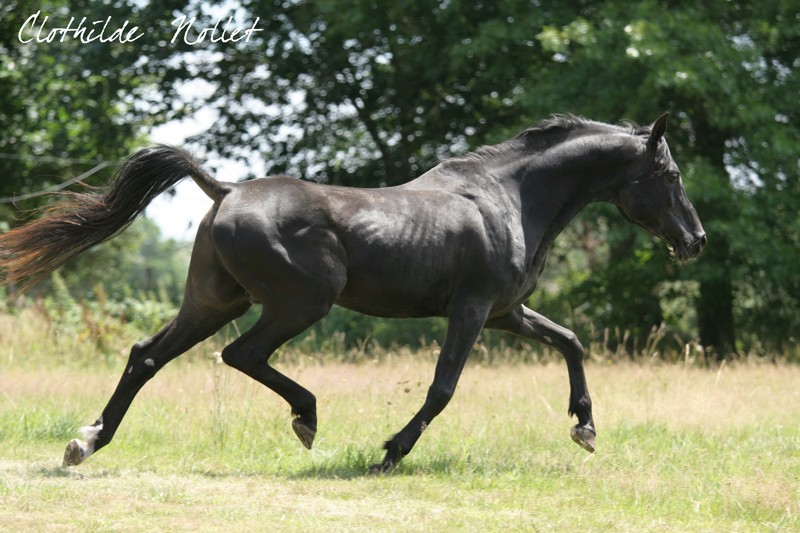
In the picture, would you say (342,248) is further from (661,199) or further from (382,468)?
(661,199)

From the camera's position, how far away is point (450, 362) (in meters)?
6.50

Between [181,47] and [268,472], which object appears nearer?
[268,472]

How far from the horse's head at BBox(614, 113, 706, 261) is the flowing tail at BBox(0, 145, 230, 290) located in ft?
→ 9.34

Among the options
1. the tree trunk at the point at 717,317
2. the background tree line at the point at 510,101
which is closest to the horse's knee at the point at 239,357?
the background tree line at the point at 510,101

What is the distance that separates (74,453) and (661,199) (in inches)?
167

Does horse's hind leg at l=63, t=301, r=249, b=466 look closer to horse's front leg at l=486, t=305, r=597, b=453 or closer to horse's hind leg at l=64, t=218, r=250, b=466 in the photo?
horse's hind leg at l=64, t=218, r=250, b=466

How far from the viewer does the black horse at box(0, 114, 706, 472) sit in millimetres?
6191

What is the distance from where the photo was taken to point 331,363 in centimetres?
1118

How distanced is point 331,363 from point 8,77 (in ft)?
45.7

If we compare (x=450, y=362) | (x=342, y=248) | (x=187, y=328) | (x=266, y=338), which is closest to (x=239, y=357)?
(x=266, y=338)

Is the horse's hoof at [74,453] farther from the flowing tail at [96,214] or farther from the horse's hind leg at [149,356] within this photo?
the flowing tail at [96,214]

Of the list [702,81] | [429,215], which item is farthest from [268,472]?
[702,81]

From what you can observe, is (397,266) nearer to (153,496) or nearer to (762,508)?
(153,496)

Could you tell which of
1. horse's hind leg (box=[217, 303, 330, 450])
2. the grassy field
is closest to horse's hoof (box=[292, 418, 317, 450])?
the grassy field
